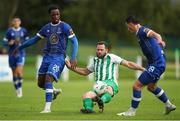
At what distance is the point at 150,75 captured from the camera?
48.9 feet

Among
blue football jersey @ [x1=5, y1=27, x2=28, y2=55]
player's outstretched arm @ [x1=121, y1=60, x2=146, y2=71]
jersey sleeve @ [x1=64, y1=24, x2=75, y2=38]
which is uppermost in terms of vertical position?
blue football jersey @ [x1=5, y1=27, x2=28, y2=55]

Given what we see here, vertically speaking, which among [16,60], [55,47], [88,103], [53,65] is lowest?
[88,103]

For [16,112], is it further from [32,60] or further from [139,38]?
[32,60]

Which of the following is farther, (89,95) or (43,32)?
(43,32)

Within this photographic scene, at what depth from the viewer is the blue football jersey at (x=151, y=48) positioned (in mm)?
14898

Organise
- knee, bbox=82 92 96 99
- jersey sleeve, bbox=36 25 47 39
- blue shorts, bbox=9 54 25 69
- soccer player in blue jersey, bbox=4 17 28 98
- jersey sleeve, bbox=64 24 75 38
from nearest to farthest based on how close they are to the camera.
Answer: knee, bbox=82 92 96 99, jersey sleeve, bbox=64 24 75 38, jersey sleeve, bbox=36 25 47 39, soccer player in blue jersey, bbox=4 17 28 98, blue shorts, bbox=9 54 25 69

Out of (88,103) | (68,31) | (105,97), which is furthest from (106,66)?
(68,31)

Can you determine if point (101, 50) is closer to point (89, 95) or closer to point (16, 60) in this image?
point (89, 95)

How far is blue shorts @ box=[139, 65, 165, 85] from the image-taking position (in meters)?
14.9

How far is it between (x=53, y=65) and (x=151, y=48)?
2.35m

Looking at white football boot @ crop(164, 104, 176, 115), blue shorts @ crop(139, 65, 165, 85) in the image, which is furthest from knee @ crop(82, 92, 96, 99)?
white football boot @ crop(164, 104, 176, 115)

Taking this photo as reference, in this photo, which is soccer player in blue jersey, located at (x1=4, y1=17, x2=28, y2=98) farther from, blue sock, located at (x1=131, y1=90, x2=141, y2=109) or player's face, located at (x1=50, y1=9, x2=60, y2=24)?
blue sock, located at (x1=131, y1=90, x2=141, y2=109)

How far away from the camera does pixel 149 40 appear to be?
15.0 metres

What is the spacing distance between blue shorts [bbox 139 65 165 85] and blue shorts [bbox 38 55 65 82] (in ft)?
6.74
